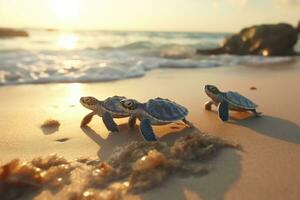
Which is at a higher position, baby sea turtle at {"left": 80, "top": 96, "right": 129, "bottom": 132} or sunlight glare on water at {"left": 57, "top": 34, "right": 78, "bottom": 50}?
baby sea turtle at {"left": 80, "top": 96, "right": 129, "bottom": 132}

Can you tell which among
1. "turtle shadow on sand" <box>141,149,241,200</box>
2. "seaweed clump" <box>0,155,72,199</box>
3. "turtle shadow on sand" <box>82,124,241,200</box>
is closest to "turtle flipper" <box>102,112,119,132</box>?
"turtle shadow on sand" <box>82,124,241,200</box>

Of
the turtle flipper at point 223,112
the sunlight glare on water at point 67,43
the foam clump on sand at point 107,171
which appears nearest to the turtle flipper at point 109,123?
the foam clump on sand at point 107,171

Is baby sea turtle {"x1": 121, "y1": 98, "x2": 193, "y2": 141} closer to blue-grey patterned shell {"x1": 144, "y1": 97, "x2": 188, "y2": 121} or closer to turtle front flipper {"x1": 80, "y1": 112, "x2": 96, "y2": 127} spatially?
blue-grey patterned shell {"x1": 144, "y1": 97, "x2": 188, "y2": 121}

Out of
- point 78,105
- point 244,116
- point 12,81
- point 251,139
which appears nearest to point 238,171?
point 251,139

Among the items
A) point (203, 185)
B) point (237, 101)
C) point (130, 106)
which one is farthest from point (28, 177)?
point (237, 101)

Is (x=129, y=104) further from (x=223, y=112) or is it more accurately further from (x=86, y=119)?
(x=223, y=112)

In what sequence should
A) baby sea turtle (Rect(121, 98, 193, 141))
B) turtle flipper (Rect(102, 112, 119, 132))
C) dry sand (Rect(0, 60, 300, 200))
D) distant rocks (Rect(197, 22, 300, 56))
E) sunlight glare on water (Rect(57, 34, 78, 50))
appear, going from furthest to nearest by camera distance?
1. sunlight glare on water (Rect(57, 34, 78, 50))
2. distant rocks (Rect(197, 22, 300, 56))
3. turtle flipper (Rect(102, 112, 119, 132))
4. baby sea turtle (Rect(121, 98, 193, 141))
5. dry sand (Rect(0, 60, 300, 200))
